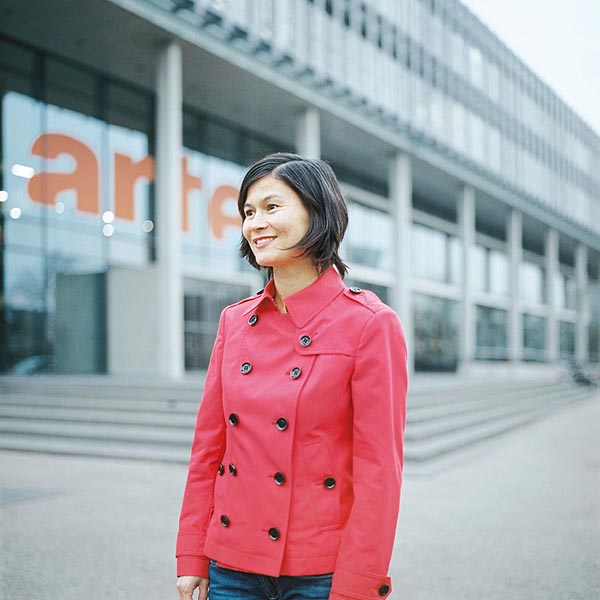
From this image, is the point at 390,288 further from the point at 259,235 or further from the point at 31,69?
the point at 259,235

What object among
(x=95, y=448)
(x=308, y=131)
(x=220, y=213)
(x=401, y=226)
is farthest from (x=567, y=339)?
(x=95, y=448)

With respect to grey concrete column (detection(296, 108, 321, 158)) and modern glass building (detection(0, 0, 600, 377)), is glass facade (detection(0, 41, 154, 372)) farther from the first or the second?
grey concrete column (detection(296, 108, 321, 158))

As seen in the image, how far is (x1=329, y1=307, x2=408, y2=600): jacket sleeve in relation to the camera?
1.77 meters

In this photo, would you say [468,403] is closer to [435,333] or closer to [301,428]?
[301,428]

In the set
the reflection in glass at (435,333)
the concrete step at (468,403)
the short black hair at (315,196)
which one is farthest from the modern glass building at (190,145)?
the short black hair at (315,196)

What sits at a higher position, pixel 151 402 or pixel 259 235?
pixel 259 235

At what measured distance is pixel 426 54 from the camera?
2956 centimetres

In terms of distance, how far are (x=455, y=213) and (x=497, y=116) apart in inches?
216

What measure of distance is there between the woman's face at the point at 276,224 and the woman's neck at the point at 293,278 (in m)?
0.02

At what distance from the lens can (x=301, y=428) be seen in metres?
1.84

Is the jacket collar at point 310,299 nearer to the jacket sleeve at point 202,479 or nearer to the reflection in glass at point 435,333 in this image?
the jacket sleeve at point 202,479

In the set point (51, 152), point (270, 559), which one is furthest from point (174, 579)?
point (51, 152)

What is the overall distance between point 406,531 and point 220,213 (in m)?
17.6

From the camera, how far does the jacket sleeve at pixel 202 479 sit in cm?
202
